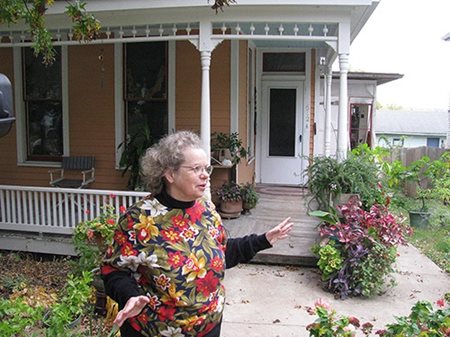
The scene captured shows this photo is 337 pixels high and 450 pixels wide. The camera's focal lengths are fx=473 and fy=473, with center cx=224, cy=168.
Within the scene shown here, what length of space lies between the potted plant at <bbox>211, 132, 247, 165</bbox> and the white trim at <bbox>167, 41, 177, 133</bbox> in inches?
28.1

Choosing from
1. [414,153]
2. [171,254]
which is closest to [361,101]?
[414,153]

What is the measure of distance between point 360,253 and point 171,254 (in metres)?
3.11

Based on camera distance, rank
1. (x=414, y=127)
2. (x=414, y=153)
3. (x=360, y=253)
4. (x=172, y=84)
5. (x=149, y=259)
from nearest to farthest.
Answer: (x=149, y=259)
(x=360, y=253)
(x=172, y=84)
(x=414, y=153)
(x=414, y=127)

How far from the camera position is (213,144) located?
7.07 metres

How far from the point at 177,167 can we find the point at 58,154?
637 centimetres

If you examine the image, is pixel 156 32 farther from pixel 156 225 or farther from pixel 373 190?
pixel 156 225

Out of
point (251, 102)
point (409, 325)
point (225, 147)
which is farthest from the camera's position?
point (251, 102)

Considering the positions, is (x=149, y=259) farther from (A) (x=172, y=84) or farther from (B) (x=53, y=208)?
(A) (x=172, y=84)

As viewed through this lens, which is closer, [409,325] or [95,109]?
[409,325]

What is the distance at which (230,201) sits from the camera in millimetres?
6863

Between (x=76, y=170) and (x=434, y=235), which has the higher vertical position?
(x=76, y=170)

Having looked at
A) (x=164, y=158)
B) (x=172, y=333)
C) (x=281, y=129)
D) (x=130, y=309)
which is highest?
(x=281, y=129)

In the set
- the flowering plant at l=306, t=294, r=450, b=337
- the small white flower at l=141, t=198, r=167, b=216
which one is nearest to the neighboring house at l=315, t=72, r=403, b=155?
the flowering plant at l=306, t=294, r=450, b=337

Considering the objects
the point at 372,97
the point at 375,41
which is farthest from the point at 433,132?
the point at 372,97
